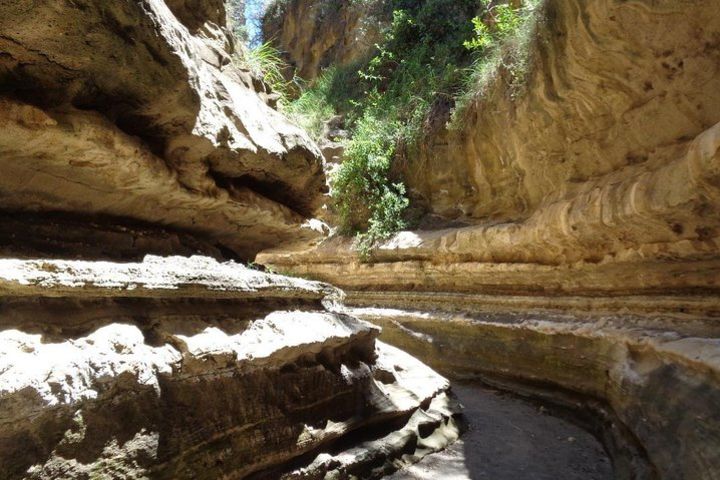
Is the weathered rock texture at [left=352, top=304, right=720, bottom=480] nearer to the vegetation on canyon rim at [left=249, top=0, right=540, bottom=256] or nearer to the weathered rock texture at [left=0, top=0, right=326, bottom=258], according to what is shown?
the vegetation on canyon rim at [left=249, top=0, right=540, bottom=256]

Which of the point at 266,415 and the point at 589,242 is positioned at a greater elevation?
the point at 589,242

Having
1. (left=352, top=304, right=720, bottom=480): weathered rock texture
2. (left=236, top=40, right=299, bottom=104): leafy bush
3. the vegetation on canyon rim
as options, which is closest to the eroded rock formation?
(left=236, top=40, right=299, bottom=104): leafy bush

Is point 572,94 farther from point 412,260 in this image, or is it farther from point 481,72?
point 412,260

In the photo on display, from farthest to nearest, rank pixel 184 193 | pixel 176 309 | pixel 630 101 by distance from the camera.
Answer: pixel 630 101 < pixel 184 193 < pixel 176 309

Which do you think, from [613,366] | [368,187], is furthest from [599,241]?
[368,187]

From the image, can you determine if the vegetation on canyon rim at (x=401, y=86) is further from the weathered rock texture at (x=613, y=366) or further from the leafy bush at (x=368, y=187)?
the weathered rock texture at (x=613, y=366)

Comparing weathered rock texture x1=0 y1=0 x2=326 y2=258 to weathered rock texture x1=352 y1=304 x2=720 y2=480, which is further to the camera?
weathered rock texture x1=352 y1=304 x2=720 y2=480

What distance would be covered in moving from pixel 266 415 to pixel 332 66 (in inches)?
443

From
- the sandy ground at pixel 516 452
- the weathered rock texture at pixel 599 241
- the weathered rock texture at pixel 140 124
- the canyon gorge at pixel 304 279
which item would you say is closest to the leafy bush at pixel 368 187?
the weathered rock texture at pixel 599 241

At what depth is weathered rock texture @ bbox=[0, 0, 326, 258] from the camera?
66.7 inches

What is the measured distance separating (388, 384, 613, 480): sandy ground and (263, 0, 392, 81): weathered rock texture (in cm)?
942

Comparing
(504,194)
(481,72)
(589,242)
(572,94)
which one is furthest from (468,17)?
(589,242)

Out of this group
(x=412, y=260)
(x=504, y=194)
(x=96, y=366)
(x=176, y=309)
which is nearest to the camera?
(x=96, y=366)

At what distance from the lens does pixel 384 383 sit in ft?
10.3
